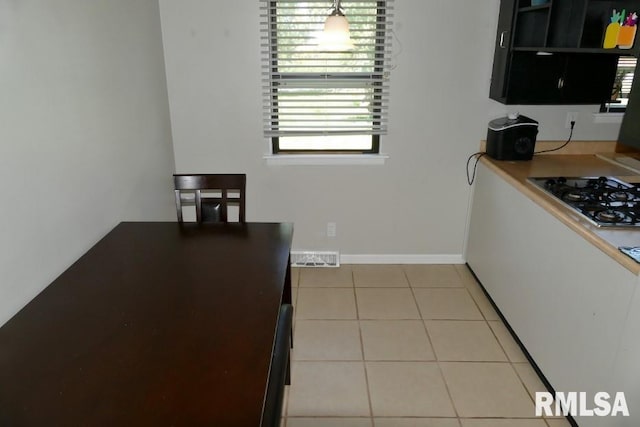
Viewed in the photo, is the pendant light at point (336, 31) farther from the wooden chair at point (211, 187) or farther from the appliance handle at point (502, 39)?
the appliance handle at point (502, 39)

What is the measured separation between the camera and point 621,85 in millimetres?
2986

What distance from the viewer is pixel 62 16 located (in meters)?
1.77

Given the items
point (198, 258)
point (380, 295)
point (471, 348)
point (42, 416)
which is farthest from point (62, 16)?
point (471, 348)

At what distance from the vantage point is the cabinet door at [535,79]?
Answer: 275 cm

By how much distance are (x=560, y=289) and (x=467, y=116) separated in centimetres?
150

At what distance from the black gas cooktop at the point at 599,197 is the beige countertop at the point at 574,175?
4 cm

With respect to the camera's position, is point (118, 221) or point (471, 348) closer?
point (118, 221)

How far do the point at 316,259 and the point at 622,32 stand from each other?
2.37m

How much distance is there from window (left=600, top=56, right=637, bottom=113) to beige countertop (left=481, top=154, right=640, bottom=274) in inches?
13.9

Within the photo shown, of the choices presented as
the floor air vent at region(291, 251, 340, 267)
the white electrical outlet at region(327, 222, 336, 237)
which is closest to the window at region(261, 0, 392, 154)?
the white electrical outlet at region(327, 222, 336, 237)

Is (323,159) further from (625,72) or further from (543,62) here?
(625,72)

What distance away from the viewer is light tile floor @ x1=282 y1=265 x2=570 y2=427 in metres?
2.04

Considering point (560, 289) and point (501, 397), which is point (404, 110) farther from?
point (501, 397)

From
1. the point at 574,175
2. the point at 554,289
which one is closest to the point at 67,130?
the point at 554,289
